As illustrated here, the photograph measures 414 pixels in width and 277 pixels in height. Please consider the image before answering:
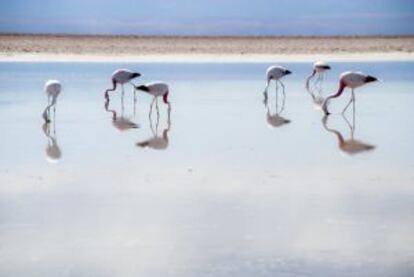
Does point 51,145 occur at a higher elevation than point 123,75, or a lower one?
lower

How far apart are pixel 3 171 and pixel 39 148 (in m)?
1.48

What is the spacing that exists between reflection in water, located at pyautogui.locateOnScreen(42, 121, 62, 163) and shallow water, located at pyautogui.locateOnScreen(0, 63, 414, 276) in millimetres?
20

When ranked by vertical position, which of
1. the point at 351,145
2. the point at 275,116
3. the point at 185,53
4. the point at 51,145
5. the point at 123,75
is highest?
the point at 185,53

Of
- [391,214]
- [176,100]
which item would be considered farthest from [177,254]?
[176,100]

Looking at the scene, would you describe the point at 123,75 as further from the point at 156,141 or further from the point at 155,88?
the point at 156,141

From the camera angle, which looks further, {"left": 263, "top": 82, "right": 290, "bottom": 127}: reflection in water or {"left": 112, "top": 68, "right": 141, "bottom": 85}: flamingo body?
{"left": 112, "top": 68, "right": 141, "bottom": 85}: flamingo body

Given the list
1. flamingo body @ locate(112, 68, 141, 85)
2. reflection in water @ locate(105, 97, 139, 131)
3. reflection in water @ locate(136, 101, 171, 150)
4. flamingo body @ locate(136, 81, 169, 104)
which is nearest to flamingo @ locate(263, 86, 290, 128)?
reflection in water @ locate(136, 101, 171, 150)

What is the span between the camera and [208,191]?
7.96 meters

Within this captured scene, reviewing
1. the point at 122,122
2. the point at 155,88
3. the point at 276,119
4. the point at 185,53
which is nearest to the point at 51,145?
the point at 122,122

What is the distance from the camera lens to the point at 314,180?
8.47 m

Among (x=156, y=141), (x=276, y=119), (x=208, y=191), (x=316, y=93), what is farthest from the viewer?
(x=316, y=93)

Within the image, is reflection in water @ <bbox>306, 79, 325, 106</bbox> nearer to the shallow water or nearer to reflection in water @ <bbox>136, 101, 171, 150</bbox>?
the shallow water

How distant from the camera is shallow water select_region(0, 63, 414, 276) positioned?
595 cm

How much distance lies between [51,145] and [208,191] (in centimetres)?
328
